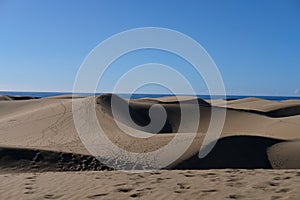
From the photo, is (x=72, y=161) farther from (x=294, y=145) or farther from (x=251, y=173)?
(x=294, y=145)

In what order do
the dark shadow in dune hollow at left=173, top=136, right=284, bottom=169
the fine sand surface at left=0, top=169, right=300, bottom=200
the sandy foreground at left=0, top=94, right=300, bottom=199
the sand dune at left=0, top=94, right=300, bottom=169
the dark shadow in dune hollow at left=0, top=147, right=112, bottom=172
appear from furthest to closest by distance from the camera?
the sand dune at left=0, top=94, right=300, bottom=169 < the dark shadow in dune hollow at left=173, top=136, right=284, bottom=169 < the dark shadow in dune hollow at left=0, top=147, right=112, bottom=172 < the sandy foreground at left=0, top=94, right=300, bottom=199 < the fine sand surface at left=0, top=169, right=300, bottom=200

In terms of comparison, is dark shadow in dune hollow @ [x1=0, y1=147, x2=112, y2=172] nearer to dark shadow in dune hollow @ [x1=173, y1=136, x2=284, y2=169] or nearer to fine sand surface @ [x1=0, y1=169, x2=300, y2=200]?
fine sand surface @ [x1=0, y1=169, x2=300, y2=200]

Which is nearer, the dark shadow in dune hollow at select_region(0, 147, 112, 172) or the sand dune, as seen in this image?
the dark shadow in dune hollow at select_region(0, 147, 112, 172)

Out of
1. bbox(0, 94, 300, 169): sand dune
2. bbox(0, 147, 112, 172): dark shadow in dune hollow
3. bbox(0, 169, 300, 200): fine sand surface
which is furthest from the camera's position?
bbox(0, 94, 300, 169): sand dune

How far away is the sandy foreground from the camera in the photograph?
20.4 ft

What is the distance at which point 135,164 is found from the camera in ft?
35.5

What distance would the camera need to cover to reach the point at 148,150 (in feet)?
41.9

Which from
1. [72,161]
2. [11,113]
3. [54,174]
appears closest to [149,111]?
[11,113]

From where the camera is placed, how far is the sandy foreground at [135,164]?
6.21 meters

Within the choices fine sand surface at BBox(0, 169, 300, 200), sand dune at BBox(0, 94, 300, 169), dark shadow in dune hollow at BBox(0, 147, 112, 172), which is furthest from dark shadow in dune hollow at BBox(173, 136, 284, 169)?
fine sand surface at BBox(0, 169, 300, 200)

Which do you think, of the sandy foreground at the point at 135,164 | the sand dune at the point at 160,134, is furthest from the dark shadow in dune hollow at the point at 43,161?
the sand dune at the point at 160,134

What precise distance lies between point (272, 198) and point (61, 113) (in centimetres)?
1735

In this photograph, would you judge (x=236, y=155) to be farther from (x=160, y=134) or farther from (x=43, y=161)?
(x=43, y=161)

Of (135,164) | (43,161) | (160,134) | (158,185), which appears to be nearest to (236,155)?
(135,164)
